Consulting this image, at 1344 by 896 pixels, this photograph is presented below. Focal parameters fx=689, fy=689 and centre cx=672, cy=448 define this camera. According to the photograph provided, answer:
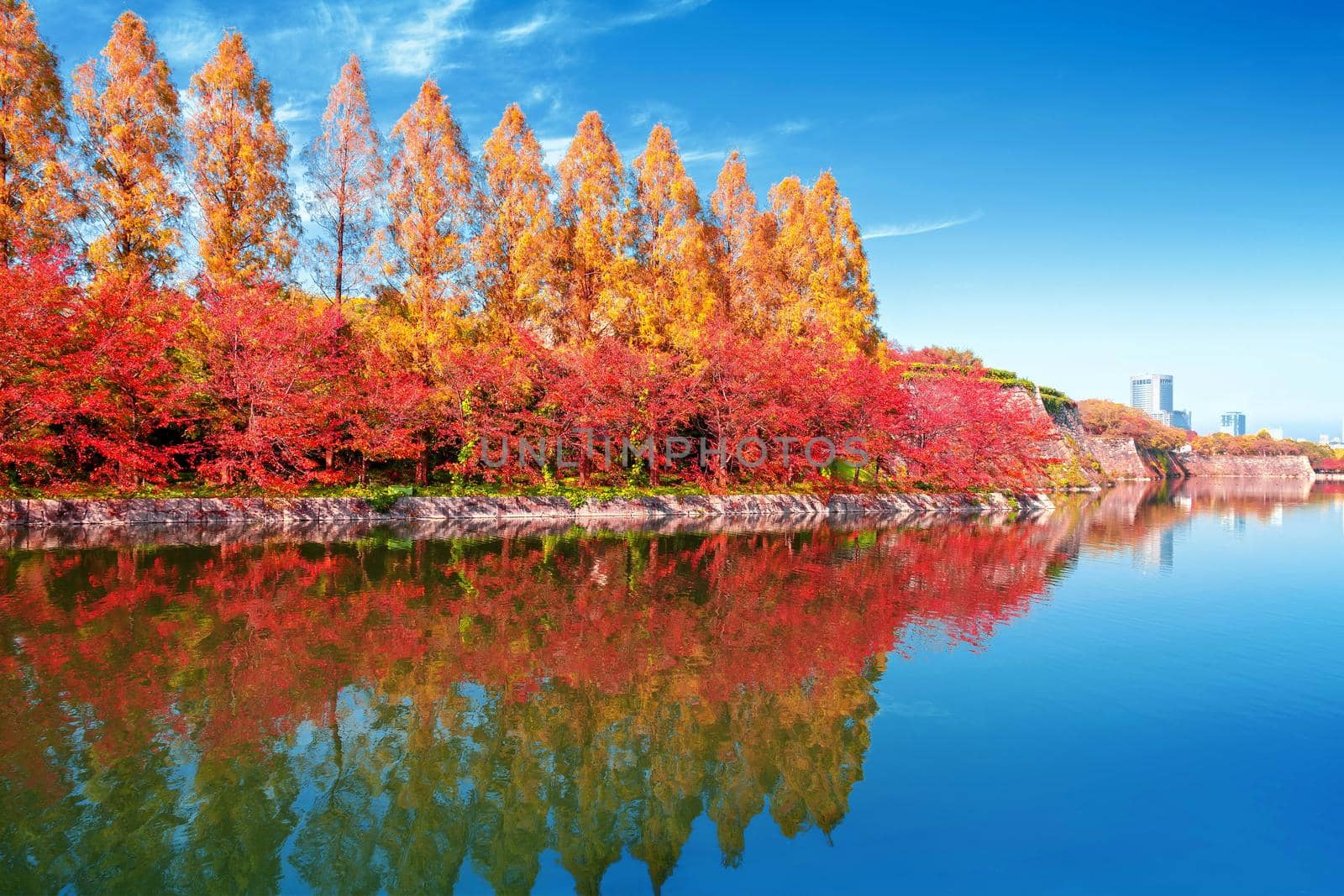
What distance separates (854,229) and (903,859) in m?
24.4

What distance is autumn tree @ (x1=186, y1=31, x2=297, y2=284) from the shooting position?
61.7 ft

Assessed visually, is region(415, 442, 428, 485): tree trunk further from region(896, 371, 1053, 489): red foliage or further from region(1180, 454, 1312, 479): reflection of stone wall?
region(1180, 454, 1312, 479): reflection of stone wall

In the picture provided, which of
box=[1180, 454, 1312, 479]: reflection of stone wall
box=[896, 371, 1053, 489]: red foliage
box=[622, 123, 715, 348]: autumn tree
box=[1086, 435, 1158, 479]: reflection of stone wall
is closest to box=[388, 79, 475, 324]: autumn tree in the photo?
box=[622, 123, 715, 348]: autumn tree

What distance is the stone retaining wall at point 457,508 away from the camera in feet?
49.6

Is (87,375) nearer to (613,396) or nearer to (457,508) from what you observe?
(457,508)

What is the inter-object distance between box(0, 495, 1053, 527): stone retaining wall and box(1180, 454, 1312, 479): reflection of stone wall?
69.4 m

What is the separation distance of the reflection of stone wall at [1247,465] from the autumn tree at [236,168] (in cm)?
8929

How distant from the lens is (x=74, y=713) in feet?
17.4

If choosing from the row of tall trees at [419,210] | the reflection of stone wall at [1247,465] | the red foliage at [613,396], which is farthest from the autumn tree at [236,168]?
the reflection of stone wall at [1247,465]

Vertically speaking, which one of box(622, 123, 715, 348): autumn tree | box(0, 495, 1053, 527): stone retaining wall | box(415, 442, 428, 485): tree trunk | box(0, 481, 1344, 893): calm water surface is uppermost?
box(622, 123, 715, 348): autumn tree

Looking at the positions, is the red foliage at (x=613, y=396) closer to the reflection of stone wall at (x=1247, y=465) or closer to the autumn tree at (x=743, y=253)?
the autumn tree at (x=743, y=253)

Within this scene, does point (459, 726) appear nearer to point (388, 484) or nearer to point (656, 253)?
point (388, 484)

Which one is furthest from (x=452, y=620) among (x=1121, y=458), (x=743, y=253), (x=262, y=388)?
(x=1121, y=458)

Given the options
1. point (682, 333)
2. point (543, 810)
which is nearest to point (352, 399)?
point (682, 333)
